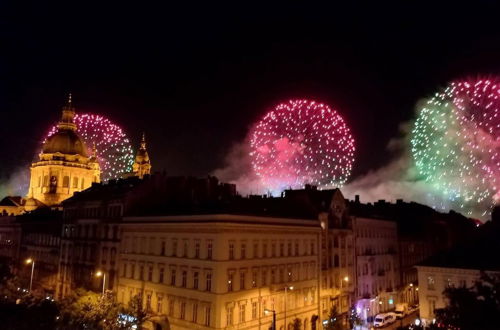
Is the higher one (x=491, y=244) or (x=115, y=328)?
(x=491, y=244)

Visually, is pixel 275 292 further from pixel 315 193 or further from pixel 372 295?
pixel 372 295

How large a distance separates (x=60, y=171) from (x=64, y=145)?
822cm

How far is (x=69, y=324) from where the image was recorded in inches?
1729

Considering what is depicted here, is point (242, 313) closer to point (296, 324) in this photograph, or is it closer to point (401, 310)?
point (296, 324)

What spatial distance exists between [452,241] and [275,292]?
6495cm

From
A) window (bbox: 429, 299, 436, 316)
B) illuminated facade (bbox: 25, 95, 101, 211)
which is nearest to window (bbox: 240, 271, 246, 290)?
window (bbox: 429, 299, 436, 316)

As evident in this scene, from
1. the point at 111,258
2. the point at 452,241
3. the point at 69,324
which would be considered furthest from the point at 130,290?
the point at 452,241

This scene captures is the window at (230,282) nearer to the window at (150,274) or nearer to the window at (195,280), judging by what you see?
the window at (195,280)

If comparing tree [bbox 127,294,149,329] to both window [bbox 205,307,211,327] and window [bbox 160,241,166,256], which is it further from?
window [bbox 205,307,211,327]

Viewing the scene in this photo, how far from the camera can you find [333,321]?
59594mm

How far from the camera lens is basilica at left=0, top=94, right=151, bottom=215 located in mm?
129000

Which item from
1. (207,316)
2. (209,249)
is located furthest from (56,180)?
(207,316)

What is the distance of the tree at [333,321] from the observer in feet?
192

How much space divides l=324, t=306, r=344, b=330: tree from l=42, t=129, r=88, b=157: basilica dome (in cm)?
9761
